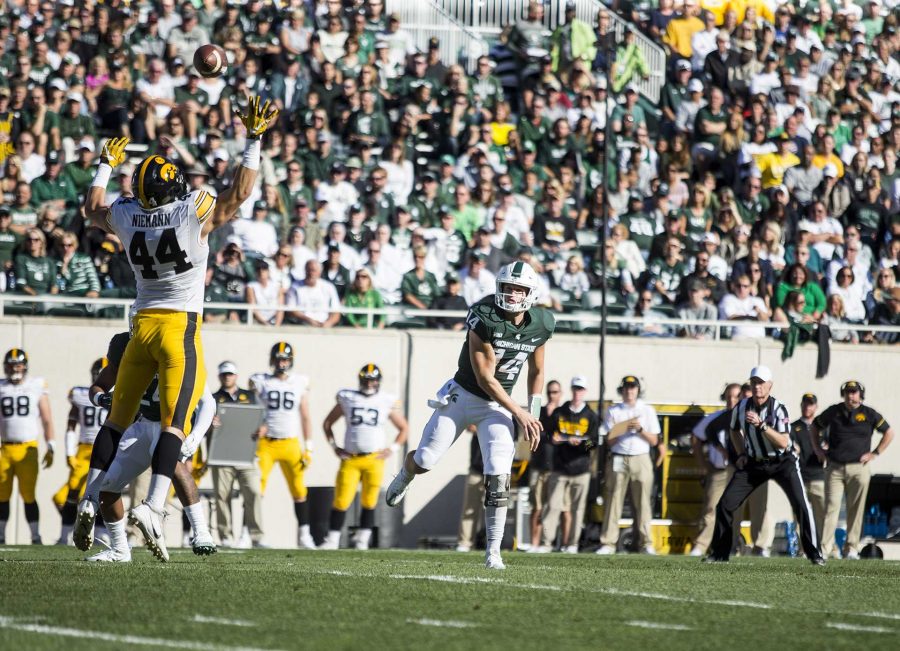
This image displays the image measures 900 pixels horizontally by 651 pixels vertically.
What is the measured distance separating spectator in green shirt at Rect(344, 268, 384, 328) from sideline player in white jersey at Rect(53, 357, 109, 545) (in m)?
2.94

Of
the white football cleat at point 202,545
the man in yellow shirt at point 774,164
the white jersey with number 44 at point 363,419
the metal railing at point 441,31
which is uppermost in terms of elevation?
the metal railing at point 441,31

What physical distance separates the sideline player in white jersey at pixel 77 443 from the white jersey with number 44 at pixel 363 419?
2409 millimetres

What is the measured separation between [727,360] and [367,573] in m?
10.1

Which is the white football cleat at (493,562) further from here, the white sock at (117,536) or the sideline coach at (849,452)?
the sideline coach at (849,452)

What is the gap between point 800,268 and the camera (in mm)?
17656

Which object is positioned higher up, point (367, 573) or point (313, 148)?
point (313, 148)

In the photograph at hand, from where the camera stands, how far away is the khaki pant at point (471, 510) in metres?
15.6

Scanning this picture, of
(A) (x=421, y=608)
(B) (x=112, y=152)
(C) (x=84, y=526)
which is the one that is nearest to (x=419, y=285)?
(B) (x=112, y=152)

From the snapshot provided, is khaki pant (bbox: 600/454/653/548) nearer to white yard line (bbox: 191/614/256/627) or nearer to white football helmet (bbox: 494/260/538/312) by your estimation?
white football helmet (bbox: 494/260/538/312)

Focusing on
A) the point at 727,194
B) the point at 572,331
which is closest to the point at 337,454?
the point at 572,331

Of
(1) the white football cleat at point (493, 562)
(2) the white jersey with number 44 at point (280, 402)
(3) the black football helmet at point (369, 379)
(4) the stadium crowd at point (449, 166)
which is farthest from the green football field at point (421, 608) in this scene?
(4) the stadium crowd at point (449, 166)

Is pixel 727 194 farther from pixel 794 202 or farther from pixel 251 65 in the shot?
pixel 251 65

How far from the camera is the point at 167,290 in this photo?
26.9 feet

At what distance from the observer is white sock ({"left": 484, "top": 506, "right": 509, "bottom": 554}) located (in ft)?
29.8
